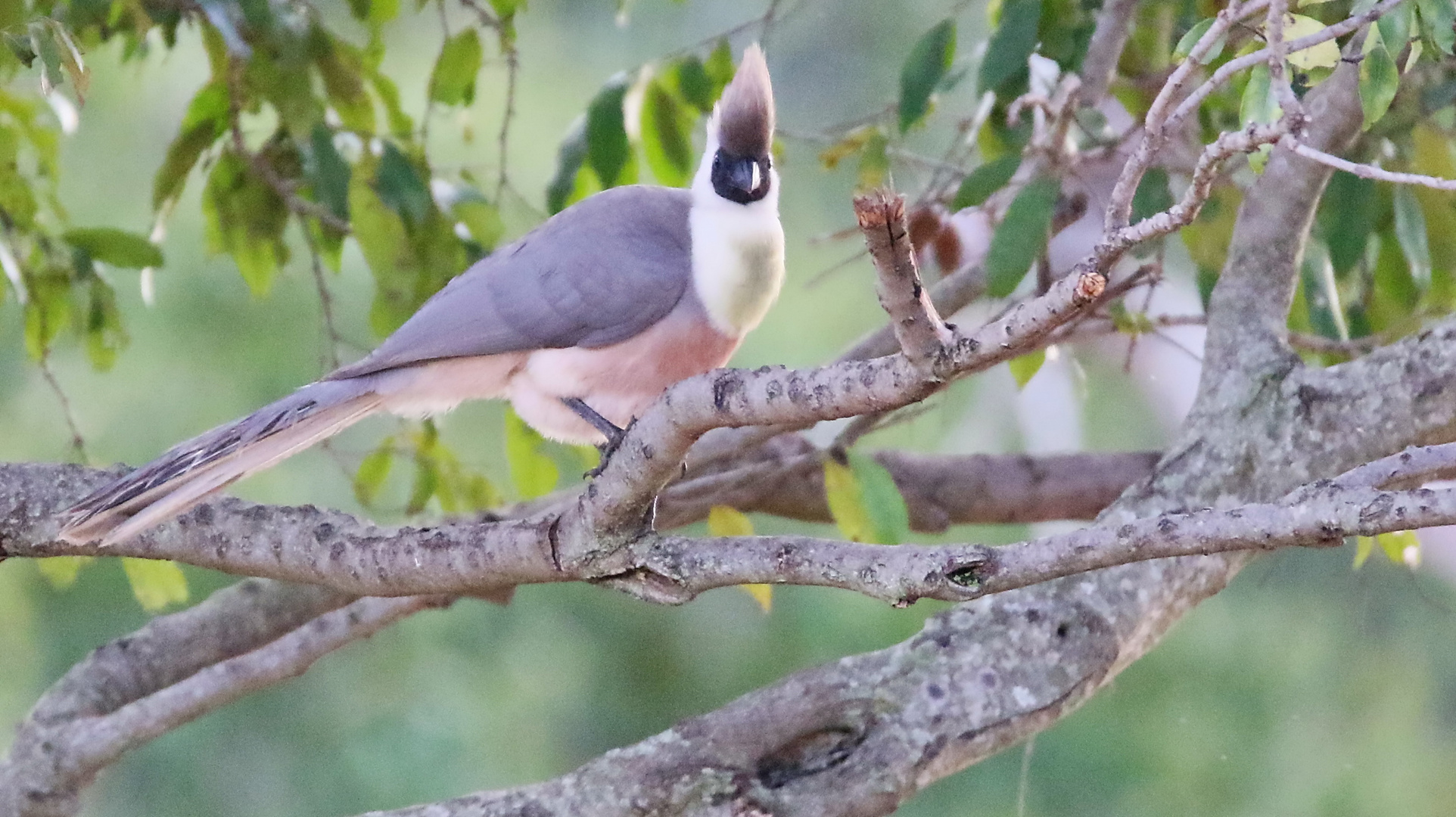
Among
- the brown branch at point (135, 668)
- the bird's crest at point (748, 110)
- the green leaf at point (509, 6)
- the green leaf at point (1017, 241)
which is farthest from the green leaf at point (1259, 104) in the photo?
the brown branch at point (135, 668)

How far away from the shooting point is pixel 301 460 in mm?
5023

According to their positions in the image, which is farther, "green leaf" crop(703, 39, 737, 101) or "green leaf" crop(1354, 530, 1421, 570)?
"green leaf" crop(703, 39, 737, 101)

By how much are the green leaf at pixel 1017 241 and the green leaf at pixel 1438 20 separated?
0.66m

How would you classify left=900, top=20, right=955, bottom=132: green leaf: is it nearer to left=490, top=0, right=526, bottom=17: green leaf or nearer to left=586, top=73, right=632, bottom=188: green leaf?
left=586, top=73, right=632, bottom=188: green leaf

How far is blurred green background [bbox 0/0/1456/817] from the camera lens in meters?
4.53

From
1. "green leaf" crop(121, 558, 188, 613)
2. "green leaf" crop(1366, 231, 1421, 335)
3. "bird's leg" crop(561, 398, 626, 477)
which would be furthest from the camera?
"green leaf" crop(1366, 231, 1421, 335)

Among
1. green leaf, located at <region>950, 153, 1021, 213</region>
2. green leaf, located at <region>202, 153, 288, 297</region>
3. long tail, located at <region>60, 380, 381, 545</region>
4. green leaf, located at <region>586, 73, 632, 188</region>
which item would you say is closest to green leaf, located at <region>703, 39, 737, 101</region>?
green leaf, located at <region>586, 73, 632, 188</region>

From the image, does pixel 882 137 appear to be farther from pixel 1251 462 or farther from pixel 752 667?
pixel 752 667

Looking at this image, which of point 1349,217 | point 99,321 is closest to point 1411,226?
point 1349,217

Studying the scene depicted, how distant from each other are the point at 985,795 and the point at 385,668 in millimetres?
1995

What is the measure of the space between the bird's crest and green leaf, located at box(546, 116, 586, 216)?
33cm

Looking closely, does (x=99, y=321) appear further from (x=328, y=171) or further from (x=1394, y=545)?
(x=1394, y=545)

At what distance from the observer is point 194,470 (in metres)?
1.70

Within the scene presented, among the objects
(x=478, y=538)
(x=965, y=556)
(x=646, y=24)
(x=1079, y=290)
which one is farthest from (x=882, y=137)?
(x=646, y=24)
